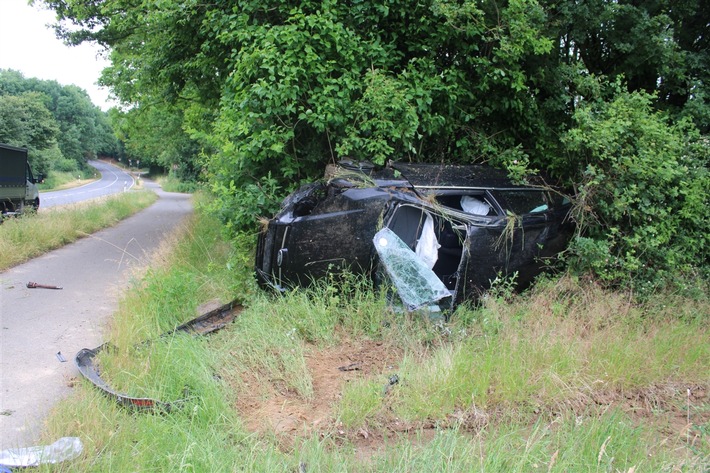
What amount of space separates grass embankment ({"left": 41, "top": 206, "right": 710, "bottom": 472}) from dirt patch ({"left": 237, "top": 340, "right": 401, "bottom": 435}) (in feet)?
0.05

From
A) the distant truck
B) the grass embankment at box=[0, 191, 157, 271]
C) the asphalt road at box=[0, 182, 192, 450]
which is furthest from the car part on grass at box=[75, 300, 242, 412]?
the distant truck

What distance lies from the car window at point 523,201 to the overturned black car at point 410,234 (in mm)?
19

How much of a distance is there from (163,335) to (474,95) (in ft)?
17.4

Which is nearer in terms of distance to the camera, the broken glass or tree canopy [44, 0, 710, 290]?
the broken glass

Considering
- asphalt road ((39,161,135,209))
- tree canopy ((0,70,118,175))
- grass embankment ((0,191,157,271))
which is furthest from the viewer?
tree canopy ((0,70,118,175))

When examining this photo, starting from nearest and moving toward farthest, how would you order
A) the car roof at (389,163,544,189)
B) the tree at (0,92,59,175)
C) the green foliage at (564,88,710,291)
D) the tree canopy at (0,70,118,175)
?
the car roof at (389,163,544,189) → the green foliage at (564,88,710,291) → the tree at (0,92,59,175) → the tree canopy at (0,70,118,175)

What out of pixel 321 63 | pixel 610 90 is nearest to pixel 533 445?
pixel 321 63

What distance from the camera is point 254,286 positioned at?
5.91 m

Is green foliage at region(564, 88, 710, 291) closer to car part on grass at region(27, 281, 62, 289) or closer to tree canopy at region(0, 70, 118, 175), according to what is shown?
car part on grass at region(27, 281, 62, 289)

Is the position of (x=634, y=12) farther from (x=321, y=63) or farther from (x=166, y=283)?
(x=166, y=283)

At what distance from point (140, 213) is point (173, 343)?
1906 cm

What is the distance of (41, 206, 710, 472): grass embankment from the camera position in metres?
3.19

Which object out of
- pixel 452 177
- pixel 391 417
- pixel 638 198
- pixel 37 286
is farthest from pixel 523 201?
pixel 37 286

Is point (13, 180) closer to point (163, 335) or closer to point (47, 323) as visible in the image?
point (47, 323)
